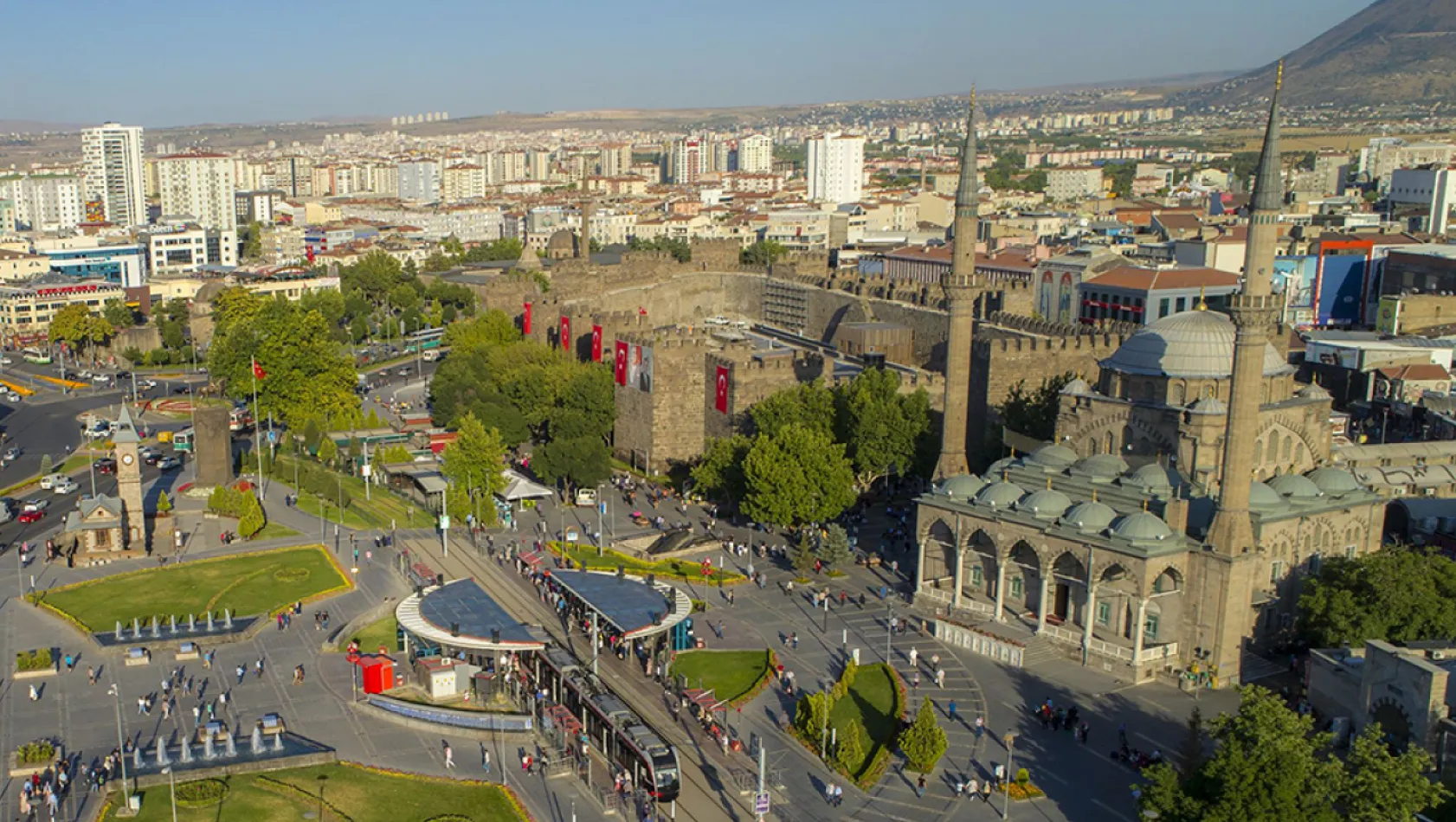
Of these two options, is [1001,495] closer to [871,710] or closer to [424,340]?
[871,710]

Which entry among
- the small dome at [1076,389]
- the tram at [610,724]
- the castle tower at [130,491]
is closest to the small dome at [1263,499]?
the small dome at [1076,389]

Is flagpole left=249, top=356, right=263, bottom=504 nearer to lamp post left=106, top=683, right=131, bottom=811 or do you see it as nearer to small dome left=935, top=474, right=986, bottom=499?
lamp post left=106, top=683, right=131, bottom=811

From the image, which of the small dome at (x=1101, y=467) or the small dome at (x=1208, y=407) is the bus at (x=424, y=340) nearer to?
the small dome at (x=1101, y=467)

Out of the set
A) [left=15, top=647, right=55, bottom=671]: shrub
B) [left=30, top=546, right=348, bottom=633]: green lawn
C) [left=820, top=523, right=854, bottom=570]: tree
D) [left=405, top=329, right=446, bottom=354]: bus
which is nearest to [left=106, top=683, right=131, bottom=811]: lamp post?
[left=15, top=647, right=55, bottom=671]: shrub

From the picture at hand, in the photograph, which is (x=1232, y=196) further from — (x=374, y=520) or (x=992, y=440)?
(x=374, y=520)

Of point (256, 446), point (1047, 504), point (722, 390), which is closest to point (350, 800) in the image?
point (1047, 504)
